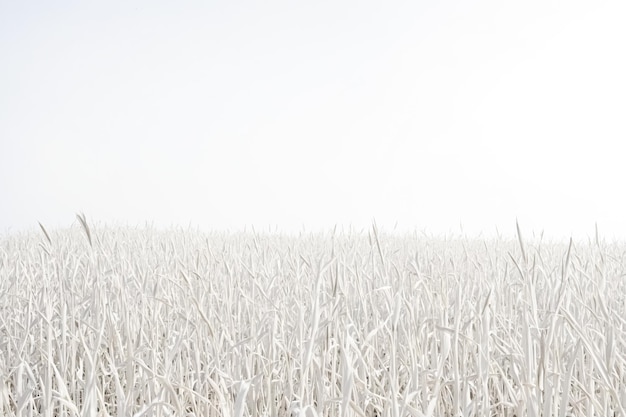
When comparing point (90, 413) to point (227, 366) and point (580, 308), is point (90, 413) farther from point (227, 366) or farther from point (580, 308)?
point (580, 308)

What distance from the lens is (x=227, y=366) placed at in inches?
65.0

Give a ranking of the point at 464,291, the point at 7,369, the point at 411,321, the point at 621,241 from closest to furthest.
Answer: the point at 411,321 → the point at 7,369 → the point at 464,291 → the point at 621,241

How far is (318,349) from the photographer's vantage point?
6.06 feet

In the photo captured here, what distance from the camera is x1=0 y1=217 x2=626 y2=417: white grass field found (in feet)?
4.23

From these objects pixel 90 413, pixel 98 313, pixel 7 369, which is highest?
pixel 98 313

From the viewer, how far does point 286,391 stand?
5.48 ft

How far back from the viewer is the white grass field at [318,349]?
129 cm

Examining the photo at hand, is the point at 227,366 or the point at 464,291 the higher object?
the point at 464,291

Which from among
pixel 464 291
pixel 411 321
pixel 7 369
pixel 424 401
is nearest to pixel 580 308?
pixel 464 291

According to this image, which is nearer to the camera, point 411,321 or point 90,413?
point 90,413

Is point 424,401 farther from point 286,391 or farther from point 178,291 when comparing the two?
point 178,291

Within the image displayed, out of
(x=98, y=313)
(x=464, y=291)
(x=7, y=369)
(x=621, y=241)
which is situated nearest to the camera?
(x=98, y=313)

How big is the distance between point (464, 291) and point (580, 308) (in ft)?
1.54

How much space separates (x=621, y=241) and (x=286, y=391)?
661 cm
